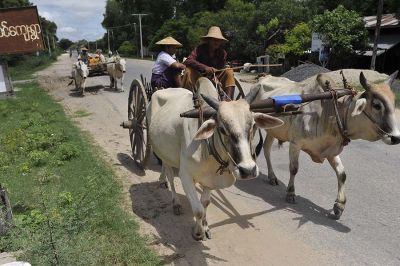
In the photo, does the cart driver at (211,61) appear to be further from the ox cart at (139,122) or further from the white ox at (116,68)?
the white ox at (116,68)

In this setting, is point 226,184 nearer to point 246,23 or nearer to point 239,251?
point 239,251

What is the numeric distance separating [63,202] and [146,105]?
183cm

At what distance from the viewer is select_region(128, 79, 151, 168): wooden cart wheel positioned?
6.42 metres

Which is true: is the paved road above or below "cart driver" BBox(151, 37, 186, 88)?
below

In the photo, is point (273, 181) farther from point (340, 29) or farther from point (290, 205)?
point (340, 29)

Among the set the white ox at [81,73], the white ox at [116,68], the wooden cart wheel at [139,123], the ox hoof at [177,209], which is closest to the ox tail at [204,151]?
the ox hoof at [177,209]

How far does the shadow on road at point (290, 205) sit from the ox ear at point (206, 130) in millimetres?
1968

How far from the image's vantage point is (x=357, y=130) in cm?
479

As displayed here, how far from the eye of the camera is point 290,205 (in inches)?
213

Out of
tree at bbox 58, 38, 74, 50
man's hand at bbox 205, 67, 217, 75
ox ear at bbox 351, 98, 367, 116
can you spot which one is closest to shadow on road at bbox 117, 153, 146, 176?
man's hand at bbox 205, 67, 217, 75

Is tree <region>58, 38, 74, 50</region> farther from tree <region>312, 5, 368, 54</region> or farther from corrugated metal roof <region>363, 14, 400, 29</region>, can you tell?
tree <region>312, 5, 368, 54</region>

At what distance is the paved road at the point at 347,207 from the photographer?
430cm

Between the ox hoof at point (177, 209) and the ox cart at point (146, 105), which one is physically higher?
the ox cart at point (146, 105)

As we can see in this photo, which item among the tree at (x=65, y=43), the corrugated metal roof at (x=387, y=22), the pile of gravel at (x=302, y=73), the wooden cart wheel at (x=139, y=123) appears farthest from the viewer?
the tree at (x=65, y=43)
